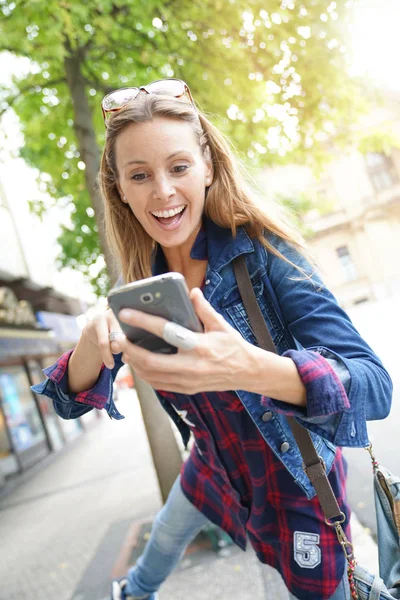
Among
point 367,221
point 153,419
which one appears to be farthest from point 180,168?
point 367,221

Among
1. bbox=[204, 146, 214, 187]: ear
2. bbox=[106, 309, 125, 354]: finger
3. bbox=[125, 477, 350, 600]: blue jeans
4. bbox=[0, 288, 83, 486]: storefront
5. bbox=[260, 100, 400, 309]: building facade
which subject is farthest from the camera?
bbox=[260, 100, 400, 309]: building facade

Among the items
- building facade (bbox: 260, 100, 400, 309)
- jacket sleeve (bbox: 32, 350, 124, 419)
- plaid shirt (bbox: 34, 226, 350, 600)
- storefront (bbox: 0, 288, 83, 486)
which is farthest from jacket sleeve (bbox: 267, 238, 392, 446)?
building facade (bbox: 260, 100, 400, 309)

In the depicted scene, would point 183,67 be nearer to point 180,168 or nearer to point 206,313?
point 180,168

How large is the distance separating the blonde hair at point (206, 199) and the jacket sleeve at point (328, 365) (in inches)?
2.9

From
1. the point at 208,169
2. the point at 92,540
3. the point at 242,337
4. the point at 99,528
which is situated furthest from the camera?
the point at 99,528

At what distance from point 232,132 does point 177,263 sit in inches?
157

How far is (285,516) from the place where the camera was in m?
1.59

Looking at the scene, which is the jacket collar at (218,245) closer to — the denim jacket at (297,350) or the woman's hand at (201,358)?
the denim jacket at (297,350)

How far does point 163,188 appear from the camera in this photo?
1.50 meters

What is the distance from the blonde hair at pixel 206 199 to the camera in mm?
1536

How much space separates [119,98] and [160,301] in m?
0.91

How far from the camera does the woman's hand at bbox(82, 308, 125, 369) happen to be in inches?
54.0

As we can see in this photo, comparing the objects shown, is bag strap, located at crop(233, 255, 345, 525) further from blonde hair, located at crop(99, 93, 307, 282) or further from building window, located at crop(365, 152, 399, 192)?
building window, located at crop(365, 152, 399, 192)

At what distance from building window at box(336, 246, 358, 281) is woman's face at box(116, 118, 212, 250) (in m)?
34.9
